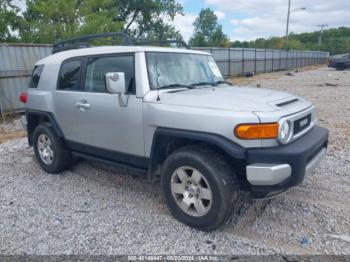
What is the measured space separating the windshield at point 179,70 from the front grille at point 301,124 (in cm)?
133

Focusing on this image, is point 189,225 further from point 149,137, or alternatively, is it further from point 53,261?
point 53,261

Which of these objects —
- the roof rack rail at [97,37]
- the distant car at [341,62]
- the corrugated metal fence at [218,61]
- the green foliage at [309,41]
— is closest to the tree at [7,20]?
the corrugated metal fence at [218,61]

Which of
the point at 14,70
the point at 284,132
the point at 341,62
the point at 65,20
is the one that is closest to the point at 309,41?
the point at 341,62

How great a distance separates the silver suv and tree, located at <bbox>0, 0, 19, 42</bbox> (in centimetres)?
1344

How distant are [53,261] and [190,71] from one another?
2618 millimetres

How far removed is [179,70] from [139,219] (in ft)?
5.99

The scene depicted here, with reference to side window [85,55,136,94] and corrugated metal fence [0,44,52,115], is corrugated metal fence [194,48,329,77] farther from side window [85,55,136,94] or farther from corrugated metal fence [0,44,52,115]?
side window [85,55,136,94]

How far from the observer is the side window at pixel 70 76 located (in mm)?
4293

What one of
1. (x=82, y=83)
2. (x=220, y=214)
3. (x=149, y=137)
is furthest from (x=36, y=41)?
(x=220, y=214)

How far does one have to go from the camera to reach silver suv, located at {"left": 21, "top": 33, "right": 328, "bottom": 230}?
2.82 metres

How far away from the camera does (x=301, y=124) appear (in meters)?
3.23

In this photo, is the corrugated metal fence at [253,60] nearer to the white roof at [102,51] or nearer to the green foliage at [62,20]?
the green foliage at [62,20]

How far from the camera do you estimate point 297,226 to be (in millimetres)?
3234

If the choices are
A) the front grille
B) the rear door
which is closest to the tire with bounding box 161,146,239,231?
the front grille
